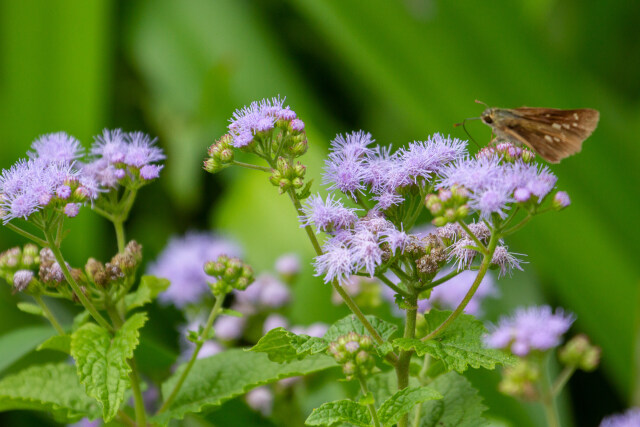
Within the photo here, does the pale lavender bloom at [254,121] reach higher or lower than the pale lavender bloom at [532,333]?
higher

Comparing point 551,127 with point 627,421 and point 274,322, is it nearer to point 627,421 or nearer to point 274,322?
point 627,421

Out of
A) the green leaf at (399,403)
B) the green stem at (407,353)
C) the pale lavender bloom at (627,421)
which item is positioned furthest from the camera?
the pale lavender bloom at (627,421)

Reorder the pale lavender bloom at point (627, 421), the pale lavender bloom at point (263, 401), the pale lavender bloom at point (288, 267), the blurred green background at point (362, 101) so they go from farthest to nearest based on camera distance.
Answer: the blurred green background at point (362, 101) < the pale lavender bloom at point (288, 267) < the pale lavender bloom at point (263, 401) < the pale lavender bloom at point (627, 421)

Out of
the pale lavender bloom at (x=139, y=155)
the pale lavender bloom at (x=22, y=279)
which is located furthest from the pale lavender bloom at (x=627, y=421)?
the pale lavender bloom at (x=22, y=279)

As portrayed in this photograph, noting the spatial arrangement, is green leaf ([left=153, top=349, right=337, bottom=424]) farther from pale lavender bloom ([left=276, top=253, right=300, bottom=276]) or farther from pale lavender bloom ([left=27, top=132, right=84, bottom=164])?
pale lavender bloom ([left=276, top=253, right=300, bottom=276])

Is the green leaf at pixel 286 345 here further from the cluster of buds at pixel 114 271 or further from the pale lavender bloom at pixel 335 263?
the cluster of buds at pixel 114 271

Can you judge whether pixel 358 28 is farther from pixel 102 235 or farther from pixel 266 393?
pixel 266 393

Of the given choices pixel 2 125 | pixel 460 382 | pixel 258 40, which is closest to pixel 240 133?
pixel 460 382
